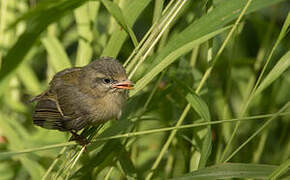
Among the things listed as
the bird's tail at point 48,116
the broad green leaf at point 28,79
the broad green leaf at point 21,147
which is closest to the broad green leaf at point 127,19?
the bird's tail at point 48,116

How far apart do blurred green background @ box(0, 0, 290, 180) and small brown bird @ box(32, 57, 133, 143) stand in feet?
0.22

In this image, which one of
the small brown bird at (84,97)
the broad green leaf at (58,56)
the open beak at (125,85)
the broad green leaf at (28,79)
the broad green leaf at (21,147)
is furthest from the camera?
the broad green leaf at (28,79)

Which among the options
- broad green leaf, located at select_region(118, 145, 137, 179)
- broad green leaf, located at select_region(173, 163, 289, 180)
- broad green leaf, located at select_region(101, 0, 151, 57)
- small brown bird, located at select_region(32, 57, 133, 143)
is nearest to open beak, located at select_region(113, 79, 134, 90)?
small brown bird, located at select_region(32, 57, 133, 143)

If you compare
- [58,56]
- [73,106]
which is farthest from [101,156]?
[58,56]

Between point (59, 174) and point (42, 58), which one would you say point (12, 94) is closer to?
point (42, 58)

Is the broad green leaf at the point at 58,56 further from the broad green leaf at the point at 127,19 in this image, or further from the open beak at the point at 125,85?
the open beak at the point at 125,85

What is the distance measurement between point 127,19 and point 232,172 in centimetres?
87

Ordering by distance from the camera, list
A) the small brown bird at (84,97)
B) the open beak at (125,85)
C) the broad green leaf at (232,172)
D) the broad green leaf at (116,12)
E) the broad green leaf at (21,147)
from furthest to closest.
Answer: the broad green leaf at (21,147) < the small brown bird at (84,97) < the open beak at (125,85) < the broad green leaf at (116,12) < the broad green leaf at (232,172)

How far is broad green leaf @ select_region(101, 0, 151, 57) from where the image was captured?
2.25 m

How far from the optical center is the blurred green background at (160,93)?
2.06 meters

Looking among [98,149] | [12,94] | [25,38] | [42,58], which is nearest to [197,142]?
[98,149]

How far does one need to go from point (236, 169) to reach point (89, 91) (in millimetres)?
875

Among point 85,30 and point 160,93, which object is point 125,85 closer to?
point 160,93

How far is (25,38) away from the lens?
2111 millimetres
